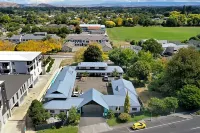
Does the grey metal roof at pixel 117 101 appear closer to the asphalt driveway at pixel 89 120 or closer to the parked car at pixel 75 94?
the asphalt driveway at pixel 89 120

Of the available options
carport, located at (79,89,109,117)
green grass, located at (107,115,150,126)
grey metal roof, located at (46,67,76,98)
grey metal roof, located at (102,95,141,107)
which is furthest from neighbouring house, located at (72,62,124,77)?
green grass, located at (107,115,150,126)

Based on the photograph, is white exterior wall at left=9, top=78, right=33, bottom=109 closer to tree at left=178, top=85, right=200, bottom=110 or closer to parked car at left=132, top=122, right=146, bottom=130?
parked car at left=132, top=122, right=146, bottom=130

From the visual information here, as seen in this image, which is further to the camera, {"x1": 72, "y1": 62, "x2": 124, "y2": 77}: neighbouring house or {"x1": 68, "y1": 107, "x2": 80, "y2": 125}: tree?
{"x1": 72, "y1": 62, "x2": 124, "y2": 77}: neighbouring house

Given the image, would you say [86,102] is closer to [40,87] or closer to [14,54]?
[40,87]

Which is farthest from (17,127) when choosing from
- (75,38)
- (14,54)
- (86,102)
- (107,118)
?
(75,38)

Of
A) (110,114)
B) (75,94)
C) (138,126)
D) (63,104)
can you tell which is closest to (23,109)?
(63,104)

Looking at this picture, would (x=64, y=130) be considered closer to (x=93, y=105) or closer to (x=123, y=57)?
(x=93, y=105)

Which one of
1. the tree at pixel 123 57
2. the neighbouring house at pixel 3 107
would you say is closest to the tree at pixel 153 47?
the tree at pixel 123 57
